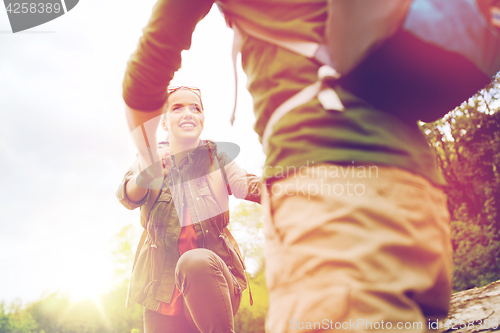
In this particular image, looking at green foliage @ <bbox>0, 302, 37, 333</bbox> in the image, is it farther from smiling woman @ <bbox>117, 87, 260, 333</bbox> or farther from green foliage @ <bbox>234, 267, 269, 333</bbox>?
smiling woman @ <bbox>117, 87, 260, 333</bbox>

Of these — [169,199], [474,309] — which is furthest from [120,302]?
[474,309]

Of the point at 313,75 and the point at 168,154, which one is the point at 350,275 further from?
the point at 168,154

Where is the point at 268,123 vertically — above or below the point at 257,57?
below

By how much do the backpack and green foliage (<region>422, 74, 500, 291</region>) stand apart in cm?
837

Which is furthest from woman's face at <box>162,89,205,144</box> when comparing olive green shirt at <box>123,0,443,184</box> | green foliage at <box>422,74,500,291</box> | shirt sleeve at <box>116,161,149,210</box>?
green foliage at <box>422,74,500,291</box>

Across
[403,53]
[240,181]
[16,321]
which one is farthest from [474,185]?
[16,321]

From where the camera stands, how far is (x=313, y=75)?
60cm

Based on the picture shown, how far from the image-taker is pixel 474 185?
26.7ft

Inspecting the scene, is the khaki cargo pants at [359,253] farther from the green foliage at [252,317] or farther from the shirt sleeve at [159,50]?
the green foliage at [252,317]

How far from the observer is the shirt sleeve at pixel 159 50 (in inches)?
28.6

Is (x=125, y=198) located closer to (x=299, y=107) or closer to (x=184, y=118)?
(x=184, y=118)

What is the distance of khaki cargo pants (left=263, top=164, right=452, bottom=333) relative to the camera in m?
0.49

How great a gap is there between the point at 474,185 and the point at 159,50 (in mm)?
9473

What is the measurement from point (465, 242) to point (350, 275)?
8.80m
